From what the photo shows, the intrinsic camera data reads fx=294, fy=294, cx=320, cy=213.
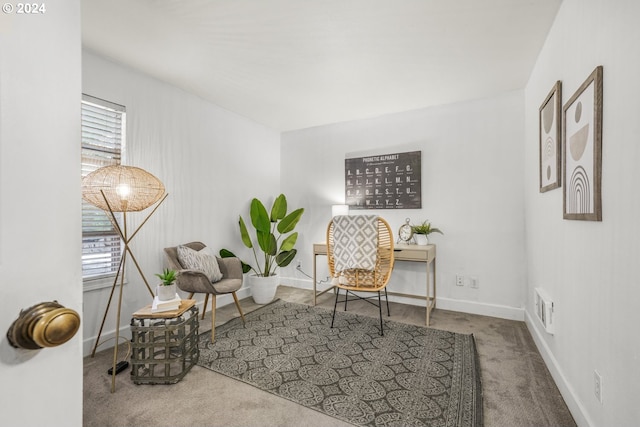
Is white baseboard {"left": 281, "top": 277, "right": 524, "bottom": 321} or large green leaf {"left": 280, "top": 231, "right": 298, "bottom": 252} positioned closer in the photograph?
white baseboard {"left": 281, "top": 277, "right": 524, "bottom": 321}

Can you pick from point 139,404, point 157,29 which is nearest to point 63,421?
point 139,404

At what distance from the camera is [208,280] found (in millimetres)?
2496

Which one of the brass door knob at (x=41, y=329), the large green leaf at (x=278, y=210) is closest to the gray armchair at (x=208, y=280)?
the large green leaf at (x=278, y=210)

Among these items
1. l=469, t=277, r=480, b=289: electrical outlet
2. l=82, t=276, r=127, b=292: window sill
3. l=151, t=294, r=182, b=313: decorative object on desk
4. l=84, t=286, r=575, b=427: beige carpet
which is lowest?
l=84, t=286, r=575, b=427: beige carpet

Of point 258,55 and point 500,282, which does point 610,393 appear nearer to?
point 500,282

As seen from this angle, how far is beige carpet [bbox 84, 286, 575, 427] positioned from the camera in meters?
1.59

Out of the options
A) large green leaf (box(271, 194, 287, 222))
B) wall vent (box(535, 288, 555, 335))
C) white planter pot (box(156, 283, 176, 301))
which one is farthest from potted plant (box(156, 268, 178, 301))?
wall vent (box(535, 288, 555, 335))

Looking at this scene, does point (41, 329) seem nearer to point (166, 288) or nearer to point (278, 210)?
point (166, 288)

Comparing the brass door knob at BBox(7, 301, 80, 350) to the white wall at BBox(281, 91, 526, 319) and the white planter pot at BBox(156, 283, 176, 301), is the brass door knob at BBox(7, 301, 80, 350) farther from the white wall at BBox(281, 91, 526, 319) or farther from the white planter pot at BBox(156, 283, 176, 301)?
the white wall at BBox(281, 91, 526, 319)

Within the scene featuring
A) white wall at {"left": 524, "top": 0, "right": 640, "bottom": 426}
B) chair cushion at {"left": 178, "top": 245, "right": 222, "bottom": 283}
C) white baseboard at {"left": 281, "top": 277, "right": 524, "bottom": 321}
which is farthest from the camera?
white baseboard at {"left": 281, "top": 277, "right": 524, "bottom": 321}

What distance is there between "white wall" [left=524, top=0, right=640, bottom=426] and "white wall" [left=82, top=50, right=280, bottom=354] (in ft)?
10.5

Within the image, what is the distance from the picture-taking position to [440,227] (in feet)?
11.3

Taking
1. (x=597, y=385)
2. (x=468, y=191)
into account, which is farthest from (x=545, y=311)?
(x=468, y=191)

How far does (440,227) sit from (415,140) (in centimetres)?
110
